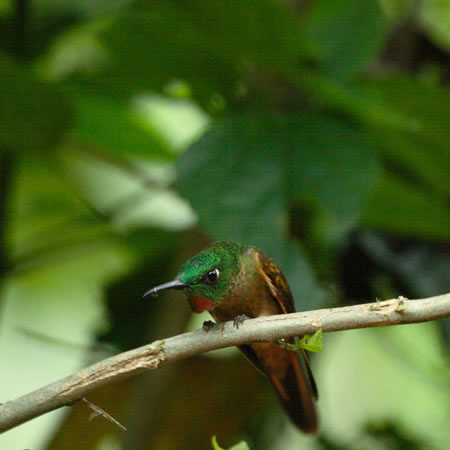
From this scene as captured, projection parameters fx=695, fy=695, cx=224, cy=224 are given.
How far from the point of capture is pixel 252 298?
5.69ft

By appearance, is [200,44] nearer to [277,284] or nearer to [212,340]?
[277,284]

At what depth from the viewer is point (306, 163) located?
88.7 inches

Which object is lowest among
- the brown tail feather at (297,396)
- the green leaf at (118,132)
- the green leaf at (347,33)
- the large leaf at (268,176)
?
the brown tail feather at (297,396)

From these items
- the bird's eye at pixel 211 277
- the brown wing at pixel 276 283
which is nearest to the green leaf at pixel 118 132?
the brown wing at pixel 276 283

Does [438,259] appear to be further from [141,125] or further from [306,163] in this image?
[141,125]

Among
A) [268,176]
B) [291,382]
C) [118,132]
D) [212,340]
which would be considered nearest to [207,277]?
A: [212,340]

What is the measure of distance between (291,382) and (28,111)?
1.19 metres

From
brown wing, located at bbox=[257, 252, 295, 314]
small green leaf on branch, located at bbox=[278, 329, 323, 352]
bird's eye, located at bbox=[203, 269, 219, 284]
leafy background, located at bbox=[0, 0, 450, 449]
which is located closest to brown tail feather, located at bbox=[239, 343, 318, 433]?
leafy background, located at bbox=[0, 0, 450, 449]

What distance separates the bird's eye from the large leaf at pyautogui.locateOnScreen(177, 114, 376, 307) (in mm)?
605

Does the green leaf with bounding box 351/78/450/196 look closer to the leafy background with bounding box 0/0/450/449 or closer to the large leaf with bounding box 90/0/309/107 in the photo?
the leafy background with bounding box 0/0/450/449

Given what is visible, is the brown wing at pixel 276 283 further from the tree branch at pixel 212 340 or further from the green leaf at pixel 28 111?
the green leaf at pixel 28 111

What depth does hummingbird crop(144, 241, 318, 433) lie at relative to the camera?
53.0 inches

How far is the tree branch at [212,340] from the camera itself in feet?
3.16

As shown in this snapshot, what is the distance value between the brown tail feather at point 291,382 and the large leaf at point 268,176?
0.20 m
